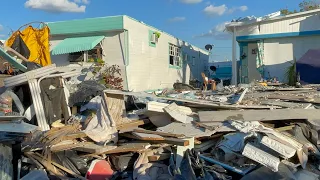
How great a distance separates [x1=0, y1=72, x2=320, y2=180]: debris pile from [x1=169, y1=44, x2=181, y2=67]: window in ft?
38.2

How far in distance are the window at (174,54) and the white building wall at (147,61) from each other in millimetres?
275

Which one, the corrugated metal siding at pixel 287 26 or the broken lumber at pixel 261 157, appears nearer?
the broken lumber at pixel 261 157

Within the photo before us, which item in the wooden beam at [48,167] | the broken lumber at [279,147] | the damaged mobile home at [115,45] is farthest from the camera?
the damaged mobile home at [115,45]

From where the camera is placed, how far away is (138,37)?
13.8 metres

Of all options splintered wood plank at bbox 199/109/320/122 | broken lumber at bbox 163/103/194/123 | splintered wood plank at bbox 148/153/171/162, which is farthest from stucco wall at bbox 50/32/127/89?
splintered wood plank at bbox 148/153/171/162

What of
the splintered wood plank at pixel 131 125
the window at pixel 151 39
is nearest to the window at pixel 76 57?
the window at pixel 151 39

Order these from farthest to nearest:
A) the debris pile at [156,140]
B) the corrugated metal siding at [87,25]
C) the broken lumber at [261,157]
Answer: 1. the corrugated metal siding at [87,25]
2. the debris pile at [156,140]
3. the broken lumber at [261,157]

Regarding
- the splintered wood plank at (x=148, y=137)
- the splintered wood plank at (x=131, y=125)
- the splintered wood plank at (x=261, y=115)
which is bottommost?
the splintered wood plank at (x=148, y=137)

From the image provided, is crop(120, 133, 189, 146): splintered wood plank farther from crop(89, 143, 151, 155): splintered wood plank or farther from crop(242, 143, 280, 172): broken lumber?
crop(242, 143, 280, 172): broken lumber

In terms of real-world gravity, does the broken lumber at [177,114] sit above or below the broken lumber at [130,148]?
above

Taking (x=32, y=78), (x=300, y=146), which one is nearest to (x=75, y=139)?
(x=32, y=78)

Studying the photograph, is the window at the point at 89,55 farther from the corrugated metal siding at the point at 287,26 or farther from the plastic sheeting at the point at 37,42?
the corrugated metal siding at the point at 287,26

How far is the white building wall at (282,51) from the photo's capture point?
626 inches

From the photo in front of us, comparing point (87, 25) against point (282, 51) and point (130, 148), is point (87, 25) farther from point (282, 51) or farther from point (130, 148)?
point (282, 51)
